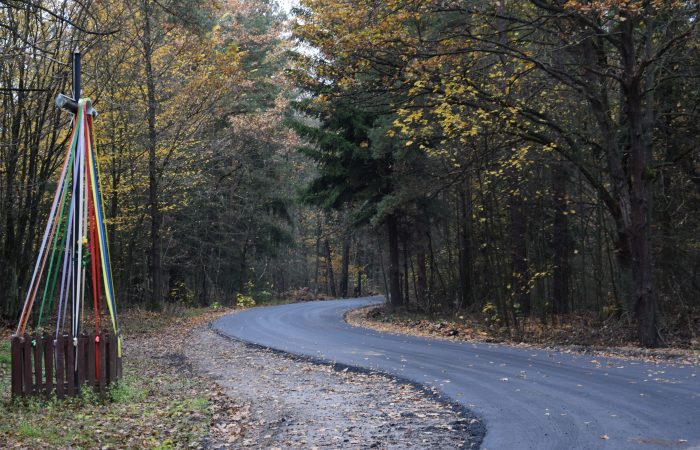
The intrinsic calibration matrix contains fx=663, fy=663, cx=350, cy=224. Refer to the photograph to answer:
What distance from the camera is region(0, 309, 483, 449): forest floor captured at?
288 inches

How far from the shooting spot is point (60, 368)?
9.67 metres

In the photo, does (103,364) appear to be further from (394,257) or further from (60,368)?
(394,257)

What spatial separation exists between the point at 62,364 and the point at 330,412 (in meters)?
4.03

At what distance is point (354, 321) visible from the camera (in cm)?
2736

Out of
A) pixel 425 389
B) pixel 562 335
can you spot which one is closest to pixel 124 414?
pixel 425 389

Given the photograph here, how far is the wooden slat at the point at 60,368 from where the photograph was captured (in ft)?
31.6

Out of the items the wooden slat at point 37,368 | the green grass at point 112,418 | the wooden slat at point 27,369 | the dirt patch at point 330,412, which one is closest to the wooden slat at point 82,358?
the green grass at point 112,418

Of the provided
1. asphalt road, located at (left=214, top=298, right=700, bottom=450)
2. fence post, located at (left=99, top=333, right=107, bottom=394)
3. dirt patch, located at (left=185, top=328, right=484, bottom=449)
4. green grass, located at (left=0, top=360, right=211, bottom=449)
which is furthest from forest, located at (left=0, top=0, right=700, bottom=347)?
dirt patch, located at (left=185, top=328, right=484, bottom=449)

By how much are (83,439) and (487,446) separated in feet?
14.2

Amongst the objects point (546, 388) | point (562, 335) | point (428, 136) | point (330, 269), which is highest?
point (428, 136)

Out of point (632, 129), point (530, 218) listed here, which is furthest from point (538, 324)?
point (632, 129)

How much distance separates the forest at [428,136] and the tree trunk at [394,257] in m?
0.13

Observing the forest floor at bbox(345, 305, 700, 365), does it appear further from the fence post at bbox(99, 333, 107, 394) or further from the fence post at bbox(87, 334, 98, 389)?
the fence post at bbox(87, 334, 98, 389)

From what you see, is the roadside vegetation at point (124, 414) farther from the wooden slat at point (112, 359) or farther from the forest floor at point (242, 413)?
the wooden slat at point (112, 359)
